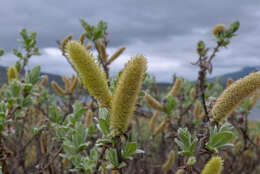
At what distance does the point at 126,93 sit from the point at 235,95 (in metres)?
0.53

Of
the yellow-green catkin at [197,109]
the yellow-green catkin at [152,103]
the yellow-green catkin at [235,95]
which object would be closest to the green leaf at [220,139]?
the yellow-green catkin at [235,95]

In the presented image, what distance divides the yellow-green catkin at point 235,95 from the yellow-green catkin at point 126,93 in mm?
430

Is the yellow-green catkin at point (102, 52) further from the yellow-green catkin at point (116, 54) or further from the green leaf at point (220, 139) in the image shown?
the green leaf at point (220, 139)

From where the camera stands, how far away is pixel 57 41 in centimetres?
280

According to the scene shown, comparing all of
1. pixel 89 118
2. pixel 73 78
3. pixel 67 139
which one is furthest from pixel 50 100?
pixel 67 139

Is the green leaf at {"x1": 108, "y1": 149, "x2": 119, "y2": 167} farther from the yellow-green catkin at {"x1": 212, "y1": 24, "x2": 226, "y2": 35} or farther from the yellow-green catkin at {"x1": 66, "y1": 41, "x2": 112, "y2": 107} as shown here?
the yellow-green catkin at {"x1": 212, "y1": 24, "x2": 226, "y2": 35}

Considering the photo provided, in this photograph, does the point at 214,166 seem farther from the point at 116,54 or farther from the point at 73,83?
the point at 73,83

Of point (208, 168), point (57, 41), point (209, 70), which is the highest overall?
point (57, 41)

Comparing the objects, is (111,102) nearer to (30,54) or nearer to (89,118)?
(89,118)

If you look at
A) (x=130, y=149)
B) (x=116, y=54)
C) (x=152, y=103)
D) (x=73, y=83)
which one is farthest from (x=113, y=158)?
(x=73, y=83)

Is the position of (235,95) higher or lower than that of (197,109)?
higher

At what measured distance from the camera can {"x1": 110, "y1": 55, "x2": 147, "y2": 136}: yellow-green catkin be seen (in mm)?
833

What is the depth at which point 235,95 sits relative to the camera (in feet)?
3.62

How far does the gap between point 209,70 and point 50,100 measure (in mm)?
3065
